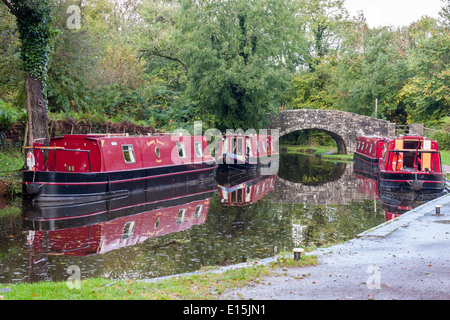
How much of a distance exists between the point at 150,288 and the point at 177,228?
597 cm

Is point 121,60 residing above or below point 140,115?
above

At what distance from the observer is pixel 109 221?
12789mm

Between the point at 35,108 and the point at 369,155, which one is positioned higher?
the point at 35,108

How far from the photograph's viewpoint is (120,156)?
54.9ft

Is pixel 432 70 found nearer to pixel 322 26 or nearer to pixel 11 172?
pixel 322 26

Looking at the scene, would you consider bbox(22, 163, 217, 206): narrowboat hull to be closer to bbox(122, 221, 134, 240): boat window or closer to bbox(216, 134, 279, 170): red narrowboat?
bbox(122, 221, 134, 240): boat window

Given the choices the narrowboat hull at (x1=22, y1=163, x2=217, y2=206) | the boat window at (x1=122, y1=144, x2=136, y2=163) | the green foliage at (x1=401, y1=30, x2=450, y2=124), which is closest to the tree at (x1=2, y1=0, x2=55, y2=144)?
the narrowboat hull at (x1=22, y1=163, x2=217, y2=206)

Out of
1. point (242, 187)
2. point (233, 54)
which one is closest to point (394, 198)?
point (242, 187)

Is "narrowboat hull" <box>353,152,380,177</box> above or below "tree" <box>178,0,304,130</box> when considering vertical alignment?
below

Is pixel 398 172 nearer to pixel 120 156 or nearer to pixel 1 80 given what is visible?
pixel 120 156

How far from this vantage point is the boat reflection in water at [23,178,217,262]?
1031 centimetres

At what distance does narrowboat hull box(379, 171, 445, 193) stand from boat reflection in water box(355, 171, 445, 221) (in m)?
0.26

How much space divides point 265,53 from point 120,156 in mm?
16023
